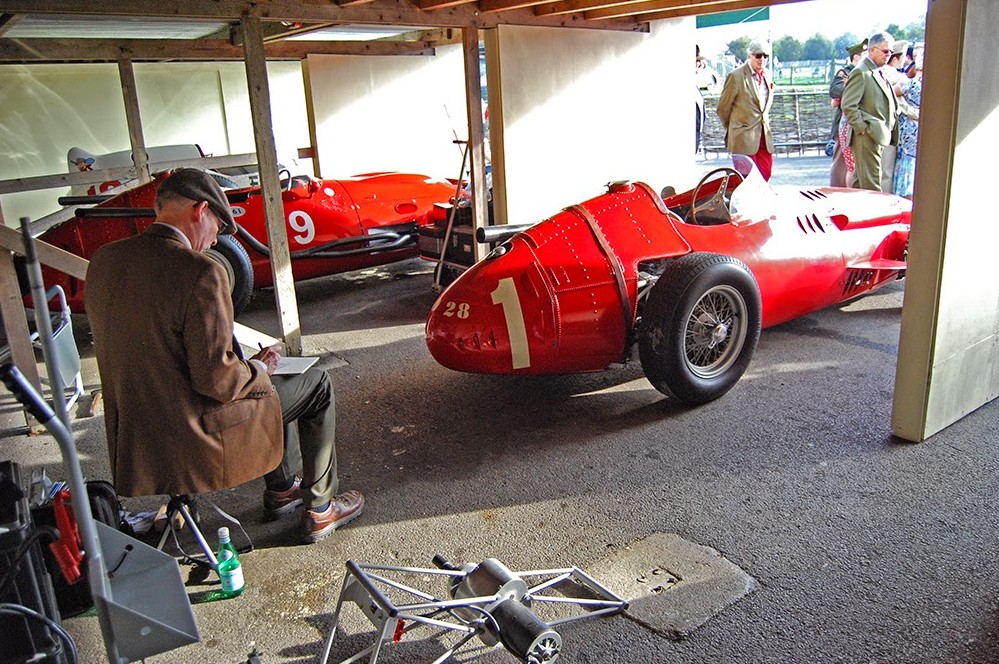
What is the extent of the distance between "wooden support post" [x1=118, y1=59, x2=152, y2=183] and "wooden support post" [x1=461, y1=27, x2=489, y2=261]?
4.04 m

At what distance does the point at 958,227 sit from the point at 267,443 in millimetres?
3373

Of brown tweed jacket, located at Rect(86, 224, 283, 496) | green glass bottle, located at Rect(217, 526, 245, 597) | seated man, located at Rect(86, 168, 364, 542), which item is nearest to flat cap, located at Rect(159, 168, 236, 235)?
seated man, located at Rect(86, 168, 364, 542)

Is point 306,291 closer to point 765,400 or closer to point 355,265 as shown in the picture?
point 355,265

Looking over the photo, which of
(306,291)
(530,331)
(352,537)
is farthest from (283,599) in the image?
(306,291)

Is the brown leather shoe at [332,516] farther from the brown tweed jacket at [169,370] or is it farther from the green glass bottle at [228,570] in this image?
the brown tweed jacket at [169,370]

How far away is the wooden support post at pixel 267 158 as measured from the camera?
5.63 metres

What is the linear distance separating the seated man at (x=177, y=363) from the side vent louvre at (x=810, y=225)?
3.97 m

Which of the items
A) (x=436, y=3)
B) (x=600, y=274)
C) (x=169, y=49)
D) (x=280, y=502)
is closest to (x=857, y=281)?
(x=600, y=274)

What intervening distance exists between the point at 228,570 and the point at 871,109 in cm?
783

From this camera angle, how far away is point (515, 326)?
14.5 feet

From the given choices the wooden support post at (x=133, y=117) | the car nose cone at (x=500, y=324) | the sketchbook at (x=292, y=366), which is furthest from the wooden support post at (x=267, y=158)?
the wooden support post at (x=133, y=117)

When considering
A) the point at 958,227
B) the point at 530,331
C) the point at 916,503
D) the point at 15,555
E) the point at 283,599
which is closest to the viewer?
the point at 15,555

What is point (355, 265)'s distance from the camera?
796 cm

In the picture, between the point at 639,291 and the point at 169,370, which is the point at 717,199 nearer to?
the point at 639,291
